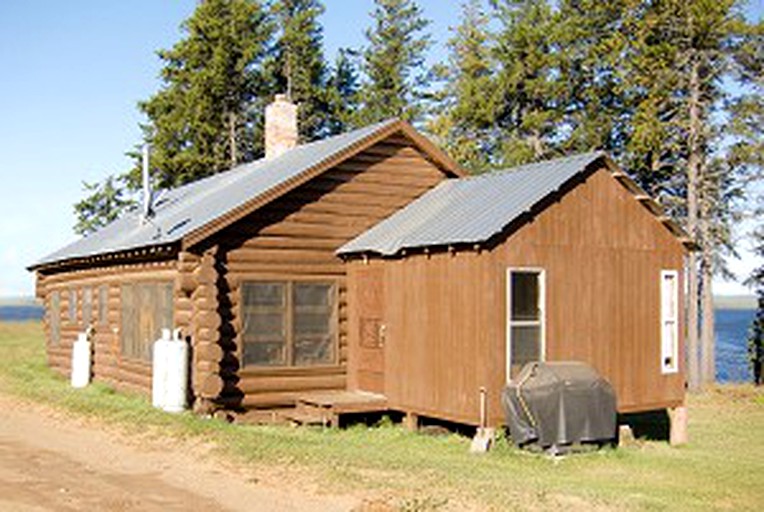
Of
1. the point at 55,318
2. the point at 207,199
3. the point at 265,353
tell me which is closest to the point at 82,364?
the point at 55,318

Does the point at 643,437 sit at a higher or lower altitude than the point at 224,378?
lower

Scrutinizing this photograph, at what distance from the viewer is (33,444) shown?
14492 millimetres

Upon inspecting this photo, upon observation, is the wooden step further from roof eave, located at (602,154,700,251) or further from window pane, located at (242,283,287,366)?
roof eave, located at (602,154,700,251)

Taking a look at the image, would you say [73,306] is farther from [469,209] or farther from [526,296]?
[526,296]

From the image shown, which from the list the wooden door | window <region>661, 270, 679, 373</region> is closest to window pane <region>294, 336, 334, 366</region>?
the wooden door

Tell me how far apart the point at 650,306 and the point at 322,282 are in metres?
6.05

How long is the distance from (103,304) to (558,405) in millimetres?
12125

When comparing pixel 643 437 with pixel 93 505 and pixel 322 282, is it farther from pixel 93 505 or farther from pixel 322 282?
pixel 93 505

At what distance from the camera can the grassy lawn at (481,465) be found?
1092 cm

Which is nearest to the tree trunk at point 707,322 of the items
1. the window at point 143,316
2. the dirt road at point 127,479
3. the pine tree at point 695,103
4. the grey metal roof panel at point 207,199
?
the pine tree at point 695,103

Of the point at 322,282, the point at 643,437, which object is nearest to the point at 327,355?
the point at 322,282

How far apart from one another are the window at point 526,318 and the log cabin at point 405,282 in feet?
0.10

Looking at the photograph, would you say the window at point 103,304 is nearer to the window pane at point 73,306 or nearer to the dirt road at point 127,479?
the window pane at point 73,306

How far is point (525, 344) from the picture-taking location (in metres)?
15.0
